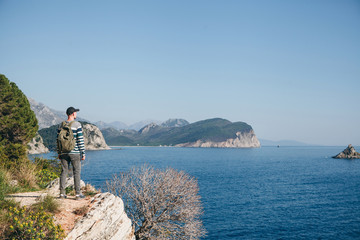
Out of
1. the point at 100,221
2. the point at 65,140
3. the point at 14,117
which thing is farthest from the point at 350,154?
the point at 65,140

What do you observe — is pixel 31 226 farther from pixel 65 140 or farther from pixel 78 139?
pixel 78 139

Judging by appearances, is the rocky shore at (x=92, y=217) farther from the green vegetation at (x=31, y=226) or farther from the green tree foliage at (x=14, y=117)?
the green tree foliage at (x=14, y=117)

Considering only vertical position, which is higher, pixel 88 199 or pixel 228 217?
pixel 88 199

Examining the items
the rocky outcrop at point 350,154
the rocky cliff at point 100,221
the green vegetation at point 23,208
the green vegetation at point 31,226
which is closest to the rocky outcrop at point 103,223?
the rocky cliff at point 100,221

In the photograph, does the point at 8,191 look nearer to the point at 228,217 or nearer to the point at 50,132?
the point at 228,217

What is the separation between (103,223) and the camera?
11.3m

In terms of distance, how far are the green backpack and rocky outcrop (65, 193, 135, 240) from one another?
9.21 ft

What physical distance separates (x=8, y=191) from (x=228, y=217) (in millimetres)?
32295

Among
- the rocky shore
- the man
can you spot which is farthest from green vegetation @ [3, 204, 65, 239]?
the man

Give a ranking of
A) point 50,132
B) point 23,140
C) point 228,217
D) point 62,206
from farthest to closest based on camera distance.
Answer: point 50,132, point 23,140, point 228,217, point 62,206

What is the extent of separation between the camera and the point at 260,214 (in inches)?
1607

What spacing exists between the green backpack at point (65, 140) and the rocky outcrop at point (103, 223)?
2.81 meters

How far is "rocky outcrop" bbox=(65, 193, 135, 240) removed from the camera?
10.4m

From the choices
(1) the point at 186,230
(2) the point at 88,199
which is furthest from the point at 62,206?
(1) the point at 186,230
